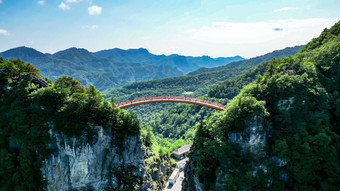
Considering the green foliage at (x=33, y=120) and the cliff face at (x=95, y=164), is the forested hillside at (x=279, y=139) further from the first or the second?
the green foliage at (x=33, y=120)

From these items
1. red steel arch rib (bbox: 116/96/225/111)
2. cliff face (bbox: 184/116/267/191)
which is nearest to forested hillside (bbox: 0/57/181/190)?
red steel arch rib (bbox: 116/96/225/111)

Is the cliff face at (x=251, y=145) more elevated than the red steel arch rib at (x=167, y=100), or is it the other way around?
the red steel arch rib at (x=167, y=100)

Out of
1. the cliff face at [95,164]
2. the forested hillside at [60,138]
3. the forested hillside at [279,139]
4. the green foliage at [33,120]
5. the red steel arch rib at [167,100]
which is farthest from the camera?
the red steel arch rib at [167,100]

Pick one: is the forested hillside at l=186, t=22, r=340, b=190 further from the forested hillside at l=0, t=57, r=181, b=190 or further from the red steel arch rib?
the forested hillside at l=0, t=57, r=181, b=190

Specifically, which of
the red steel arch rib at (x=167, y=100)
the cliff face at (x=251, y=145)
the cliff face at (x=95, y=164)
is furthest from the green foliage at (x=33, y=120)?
the cliff face at (x=251, y=145)

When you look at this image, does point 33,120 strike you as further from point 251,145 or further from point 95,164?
point 251,145

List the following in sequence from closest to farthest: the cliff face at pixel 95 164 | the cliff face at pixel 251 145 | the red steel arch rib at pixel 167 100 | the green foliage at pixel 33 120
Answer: the cliff face at pixel 251 145, the green foliage at pixel 33 120, the cliff face at pixel 95 164, the red steel arch rib at pixel 167 100

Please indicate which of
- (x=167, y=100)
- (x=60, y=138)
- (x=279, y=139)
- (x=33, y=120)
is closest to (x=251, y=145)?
(x=279, y=139)
